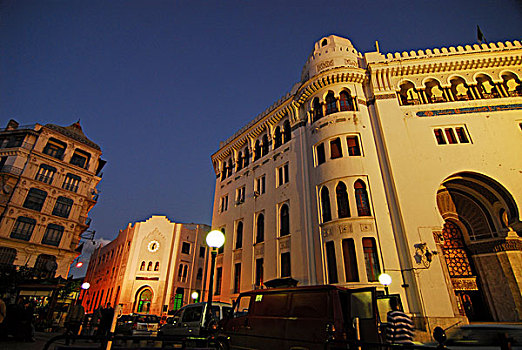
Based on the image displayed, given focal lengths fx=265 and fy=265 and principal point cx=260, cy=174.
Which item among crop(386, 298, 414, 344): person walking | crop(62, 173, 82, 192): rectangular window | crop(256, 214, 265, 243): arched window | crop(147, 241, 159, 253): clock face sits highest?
crop(62, 173, 82, 192): rectangular window

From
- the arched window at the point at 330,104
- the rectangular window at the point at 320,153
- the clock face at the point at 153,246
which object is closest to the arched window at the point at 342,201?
the rectangular window at the point at 320,153

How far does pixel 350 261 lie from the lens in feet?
48.2

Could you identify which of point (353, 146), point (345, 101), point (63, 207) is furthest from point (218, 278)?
point (63, 207)

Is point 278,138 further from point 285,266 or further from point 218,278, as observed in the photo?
point 218,278

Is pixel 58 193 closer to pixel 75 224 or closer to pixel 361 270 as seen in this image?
pixel 75 224

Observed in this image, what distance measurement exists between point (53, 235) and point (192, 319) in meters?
27.3

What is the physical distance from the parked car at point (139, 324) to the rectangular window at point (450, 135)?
2170 cm

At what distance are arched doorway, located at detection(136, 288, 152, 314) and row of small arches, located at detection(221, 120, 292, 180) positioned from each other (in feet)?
57.4

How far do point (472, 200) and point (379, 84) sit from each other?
9686 millimetres

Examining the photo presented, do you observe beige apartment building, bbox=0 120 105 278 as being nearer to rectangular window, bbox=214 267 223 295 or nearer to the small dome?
rectangular window, bbox=214 267 223 295

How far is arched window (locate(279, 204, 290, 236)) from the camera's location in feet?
62.0

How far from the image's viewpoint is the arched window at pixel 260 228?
20709 mm

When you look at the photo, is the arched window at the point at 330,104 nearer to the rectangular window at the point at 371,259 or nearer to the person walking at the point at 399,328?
the rectangular window at the point at 371,259

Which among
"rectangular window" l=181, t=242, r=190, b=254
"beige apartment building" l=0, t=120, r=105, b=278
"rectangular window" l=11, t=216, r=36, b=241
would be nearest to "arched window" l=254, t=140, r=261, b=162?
"rectangular window" l=181, t=242, r=190, b=254
